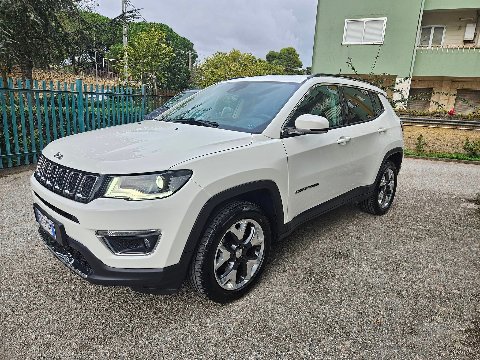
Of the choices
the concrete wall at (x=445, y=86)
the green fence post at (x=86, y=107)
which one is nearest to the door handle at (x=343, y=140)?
the green fence post at (x=86, y=107)

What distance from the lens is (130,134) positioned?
2.68 meters

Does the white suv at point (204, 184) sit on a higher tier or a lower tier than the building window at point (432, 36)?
lower

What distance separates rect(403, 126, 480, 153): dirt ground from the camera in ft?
35.8

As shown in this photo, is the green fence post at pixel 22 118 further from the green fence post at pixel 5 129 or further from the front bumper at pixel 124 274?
the front bumper at pixel 124 274

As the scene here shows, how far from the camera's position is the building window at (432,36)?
17.9 metres

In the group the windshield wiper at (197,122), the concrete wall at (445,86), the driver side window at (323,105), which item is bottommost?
the windshield wiper at (197,122)

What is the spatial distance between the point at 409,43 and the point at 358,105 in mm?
15960

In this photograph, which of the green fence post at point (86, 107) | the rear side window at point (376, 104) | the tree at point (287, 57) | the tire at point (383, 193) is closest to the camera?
the rear side window at point (376, 104)

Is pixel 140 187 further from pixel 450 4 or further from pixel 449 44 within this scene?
pixel 449 44

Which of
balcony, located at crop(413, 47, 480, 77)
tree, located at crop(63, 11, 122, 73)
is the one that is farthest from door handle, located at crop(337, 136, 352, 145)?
balcony, located at crop(413, 47, 480, 77)

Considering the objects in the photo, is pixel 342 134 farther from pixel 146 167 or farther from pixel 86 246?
pixel 86 246

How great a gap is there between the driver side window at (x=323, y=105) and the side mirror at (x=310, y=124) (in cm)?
12

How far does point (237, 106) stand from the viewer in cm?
311

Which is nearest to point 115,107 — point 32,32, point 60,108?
point 60,108
